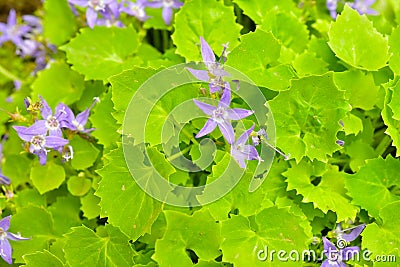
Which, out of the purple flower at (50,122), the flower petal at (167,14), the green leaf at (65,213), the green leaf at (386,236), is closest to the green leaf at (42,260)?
the green leaf at (65,213)

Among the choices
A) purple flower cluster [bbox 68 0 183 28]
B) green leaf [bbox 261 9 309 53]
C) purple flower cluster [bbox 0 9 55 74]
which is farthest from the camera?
purple flower cluster [bbox 0 9 55 74]

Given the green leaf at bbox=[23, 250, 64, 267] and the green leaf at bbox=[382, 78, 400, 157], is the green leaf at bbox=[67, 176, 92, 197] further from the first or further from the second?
the green leaf at bbox=[382, 78, 400, 157]

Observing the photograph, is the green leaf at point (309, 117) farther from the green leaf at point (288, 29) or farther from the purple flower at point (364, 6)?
the purple flower at point (364, 6)

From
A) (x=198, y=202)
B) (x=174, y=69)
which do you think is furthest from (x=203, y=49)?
(x=198, y=202)

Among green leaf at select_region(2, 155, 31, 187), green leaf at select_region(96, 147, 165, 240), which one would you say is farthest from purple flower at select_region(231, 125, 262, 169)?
green leaf at select_region(2, 155, 31, 187)

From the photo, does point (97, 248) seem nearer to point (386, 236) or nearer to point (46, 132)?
point (46, 132)
